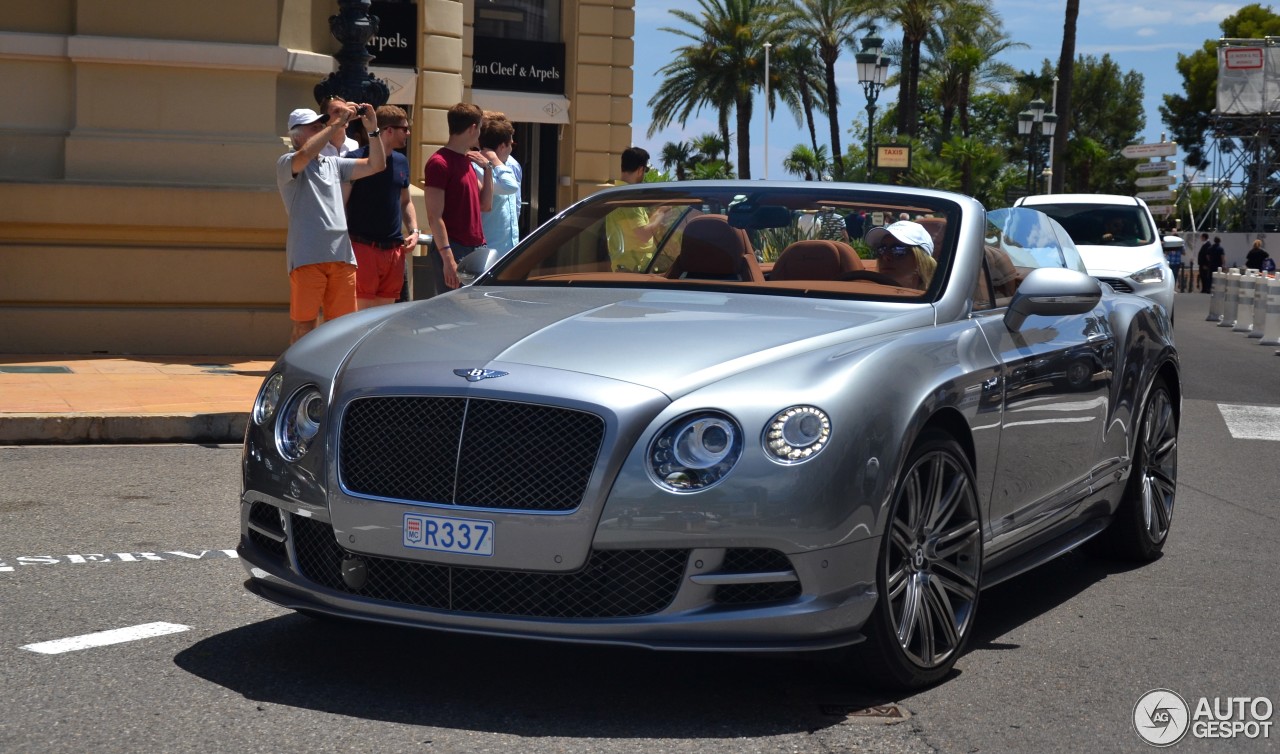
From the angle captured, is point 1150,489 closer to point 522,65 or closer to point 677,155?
point 522,65

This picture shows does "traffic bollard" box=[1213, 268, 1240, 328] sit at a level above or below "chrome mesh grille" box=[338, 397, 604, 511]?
below

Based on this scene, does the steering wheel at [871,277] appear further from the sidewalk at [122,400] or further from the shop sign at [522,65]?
the shop sign at [522,65]

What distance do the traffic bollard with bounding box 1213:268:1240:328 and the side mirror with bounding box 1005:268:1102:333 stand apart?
23.2 m

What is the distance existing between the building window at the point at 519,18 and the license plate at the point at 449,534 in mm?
28578

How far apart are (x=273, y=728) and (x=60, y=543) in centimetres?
287

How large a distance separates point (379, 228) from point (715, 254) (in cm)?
556

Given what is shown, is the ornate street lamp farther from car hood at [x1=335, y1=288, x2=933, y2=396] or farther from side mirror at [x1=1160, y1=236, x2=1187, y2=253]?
side mirror at [x1=1160, y1=236, x2=1187, y2=253]

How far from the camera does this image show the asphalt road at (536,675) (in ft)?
13.7

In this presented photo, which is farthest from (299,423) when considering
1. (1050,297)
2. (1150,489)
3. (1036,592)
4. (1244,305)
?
(1244,305)

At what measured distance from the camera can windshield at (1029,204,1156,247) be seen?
19.6 m

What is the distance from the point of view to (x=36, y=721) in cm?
419

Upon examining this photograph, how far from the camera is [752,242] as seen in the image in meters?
5.87

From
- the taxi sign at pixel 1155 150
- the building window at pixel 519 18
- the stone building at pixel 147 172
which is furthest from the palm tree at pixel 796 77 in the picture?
the stone building at pixel 147 172

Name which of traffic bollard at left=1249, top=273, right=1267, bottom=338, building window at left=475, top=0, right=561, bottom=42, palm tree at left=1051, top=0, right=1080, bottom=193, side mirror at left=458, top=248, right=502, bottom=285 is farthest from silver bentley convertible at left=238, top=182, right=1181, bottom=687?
palm tree at left=1051, top=0, right=1080, bottom=193
